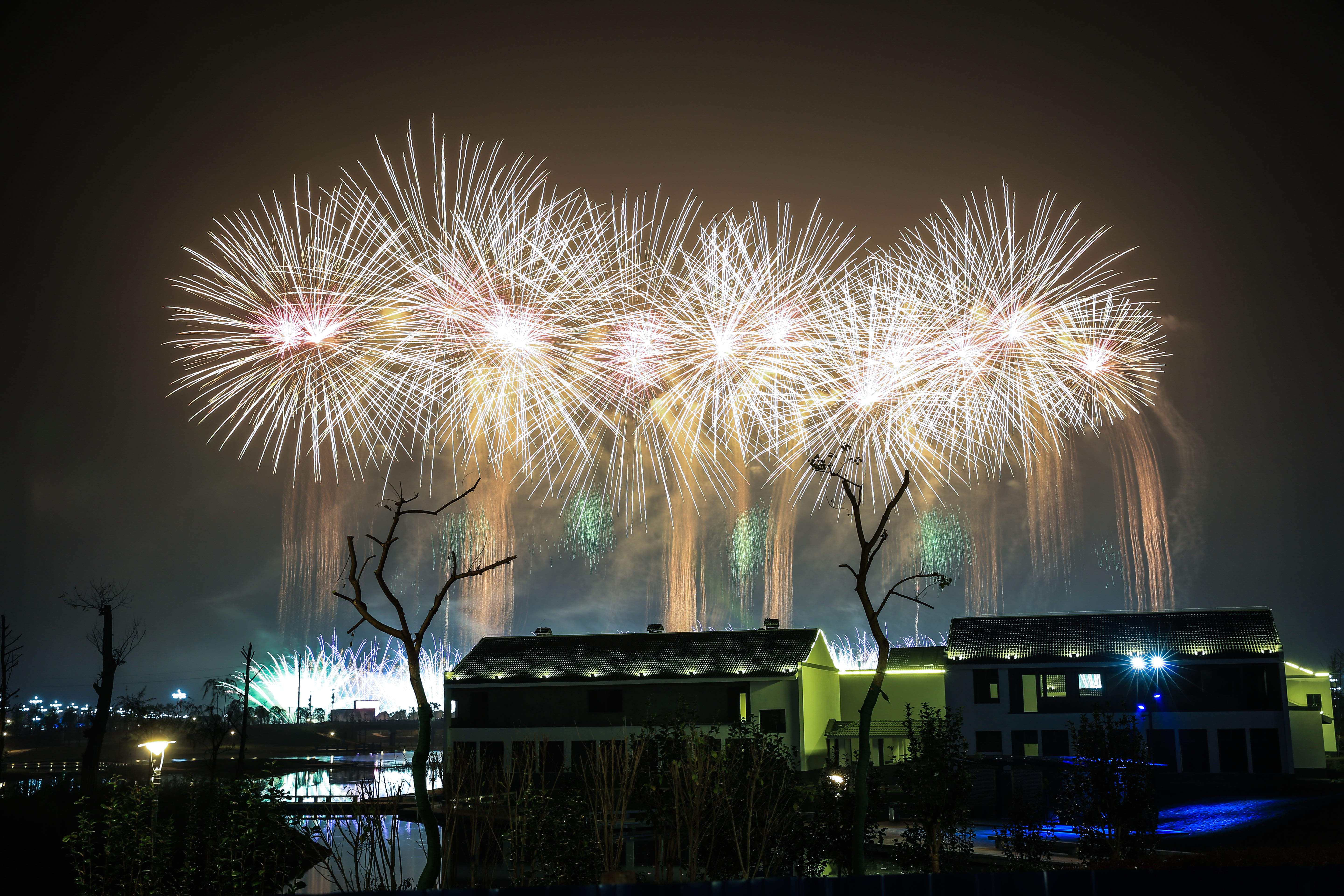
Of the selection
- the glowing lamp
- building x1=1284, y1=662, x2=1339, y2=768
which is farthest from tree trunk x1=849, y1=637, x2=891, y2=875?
building x1=1284, y1=662, x2=1339, y2=768

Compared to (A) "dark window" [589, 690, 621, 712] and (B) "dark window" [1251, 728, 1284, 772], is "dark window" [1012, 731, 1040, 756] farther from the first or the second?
(A) "dark window" [589, 690, 621, 712]

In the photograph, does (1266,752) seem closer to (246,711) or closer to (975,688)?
(975,688)

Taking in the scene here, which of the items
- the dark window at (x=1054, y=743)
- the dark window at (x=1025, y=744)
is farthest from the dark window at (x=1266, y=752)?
the dark window at (x=1025, y=744)

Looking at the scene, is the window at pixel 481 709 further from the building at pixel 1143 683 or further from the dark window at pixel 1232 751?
the dark window at pixel 1232 751

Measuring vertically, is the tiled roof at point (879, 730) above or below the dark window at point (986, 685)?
below

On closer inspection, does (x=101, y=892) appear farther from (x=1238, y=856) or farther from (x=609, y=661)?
(x=609, y=661)

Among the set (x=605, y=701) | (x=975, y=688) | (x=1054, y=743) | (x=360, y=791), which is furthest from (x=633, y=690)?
(x=1054, y=743)

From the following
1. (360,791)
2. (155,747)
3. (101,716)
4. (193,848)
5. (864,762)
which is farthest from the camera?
(101,716)
